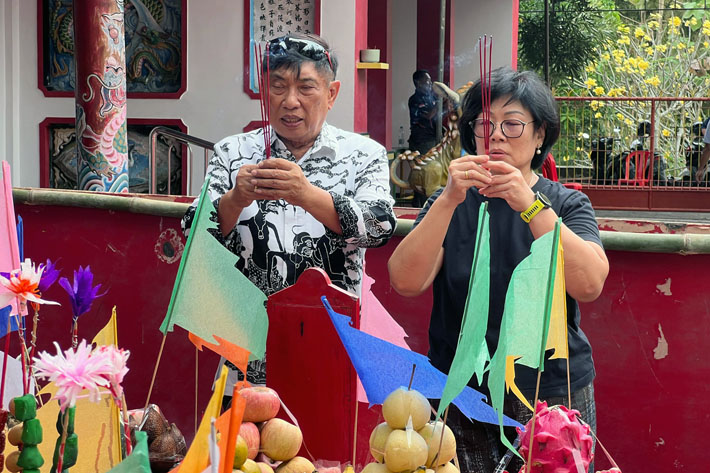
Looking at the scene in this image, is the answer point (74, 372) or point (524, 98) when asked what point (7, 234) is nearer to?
point (74, 372)

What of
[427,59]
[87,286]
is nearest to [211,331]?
[87,286]

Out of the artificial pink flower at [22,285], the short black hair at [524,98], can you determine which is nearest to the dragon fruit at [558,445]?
the artificial pink flower at [22,285]

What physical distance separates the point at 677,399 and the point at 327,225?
1.50m

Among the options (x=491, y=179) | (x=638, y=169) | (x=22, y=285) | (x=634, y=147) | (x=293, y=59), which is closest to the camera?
(x=22, y=285)

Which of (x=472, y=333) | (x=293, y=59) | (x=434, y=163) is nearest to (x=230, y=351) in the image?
(x=472, y=333)

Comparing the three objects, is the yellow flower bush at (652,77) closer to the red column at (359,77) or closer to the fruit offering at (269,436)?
the red column at (359,77)

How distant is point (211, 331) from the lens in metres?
1.38

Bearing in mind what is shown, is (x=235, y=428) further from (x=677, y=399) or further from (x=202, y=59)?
(x=202, y=59)

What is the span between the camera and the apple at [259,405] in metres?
1.31

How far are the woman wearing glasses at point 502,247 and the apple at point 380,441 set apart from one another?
56cm

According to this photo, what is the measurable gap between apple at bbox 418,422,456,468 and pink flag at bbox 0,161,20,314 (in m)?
0.65

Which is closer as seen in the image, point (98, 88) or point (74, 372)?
point (74, 372)

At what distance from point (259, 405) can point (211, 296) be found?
0.57ft

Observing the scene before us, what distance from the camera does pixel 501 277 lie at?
174cm
